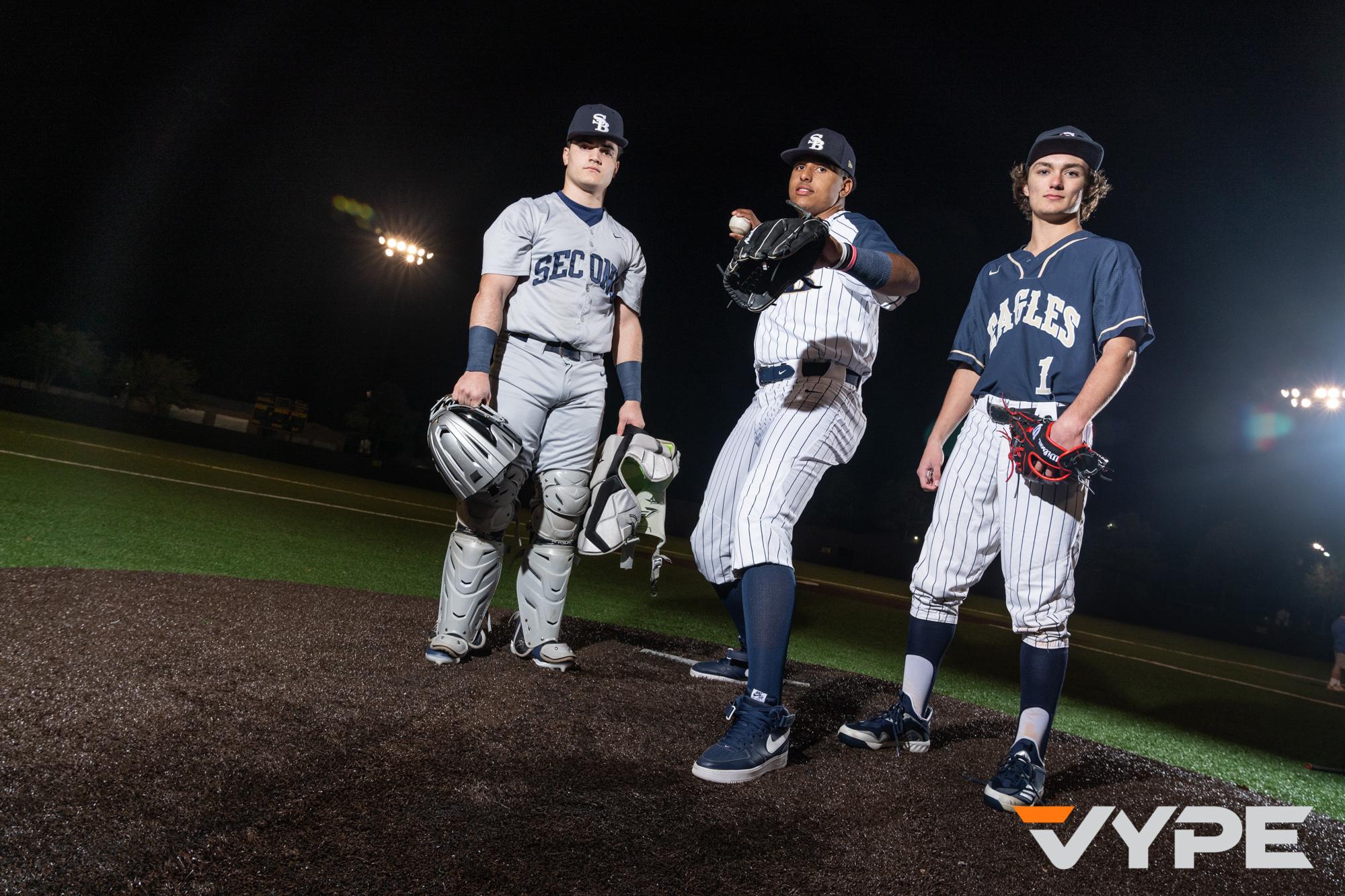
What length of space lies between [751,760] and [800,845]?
0.43 m

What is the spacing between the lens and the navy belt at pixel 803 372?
2783 millimetres

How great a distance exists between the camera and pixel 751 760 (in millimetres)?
2117

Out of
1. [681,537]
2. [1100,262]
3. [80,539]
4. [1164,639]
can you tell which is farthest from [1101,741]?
[681,537]

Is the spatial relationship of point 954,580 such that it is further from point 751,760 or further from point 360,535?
point 360,535

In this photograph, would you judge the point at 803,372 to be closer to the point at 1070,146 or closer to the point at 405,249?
the point at 1070,146

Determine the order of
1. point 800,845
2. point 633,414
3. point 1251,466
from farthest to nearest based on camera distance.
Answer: point 1251,466
point 633,414
point 800,845

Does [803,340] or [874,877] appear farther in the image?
[803,340]

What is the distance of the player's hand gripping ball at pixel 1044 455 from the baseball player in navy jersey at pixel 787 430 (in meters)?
0.57

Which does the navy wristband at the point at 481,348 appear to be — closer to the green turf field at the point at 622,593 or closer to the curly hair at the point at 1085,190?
the green turf field at the point at 622,593

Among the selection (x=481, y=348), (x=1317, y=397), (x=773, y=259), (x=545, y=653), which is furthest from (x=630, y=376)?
(x=1317, y=397)

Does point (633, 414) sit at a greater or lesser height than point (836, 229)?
lesser

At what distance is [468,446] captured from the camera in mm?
2887

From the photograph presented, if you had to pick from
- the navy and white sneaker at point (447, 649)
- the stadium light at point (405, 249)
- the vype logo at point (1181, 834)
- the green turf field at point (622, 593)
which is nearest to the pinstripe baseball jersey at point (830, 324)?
the vype logo at point (1181, 834)

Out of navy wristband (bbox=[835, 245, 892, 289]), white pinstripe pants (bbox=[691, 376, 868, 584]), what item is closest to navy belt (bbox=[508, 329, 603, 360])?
white pinstripe pants (bbox=[691, 376, 868, 584])
